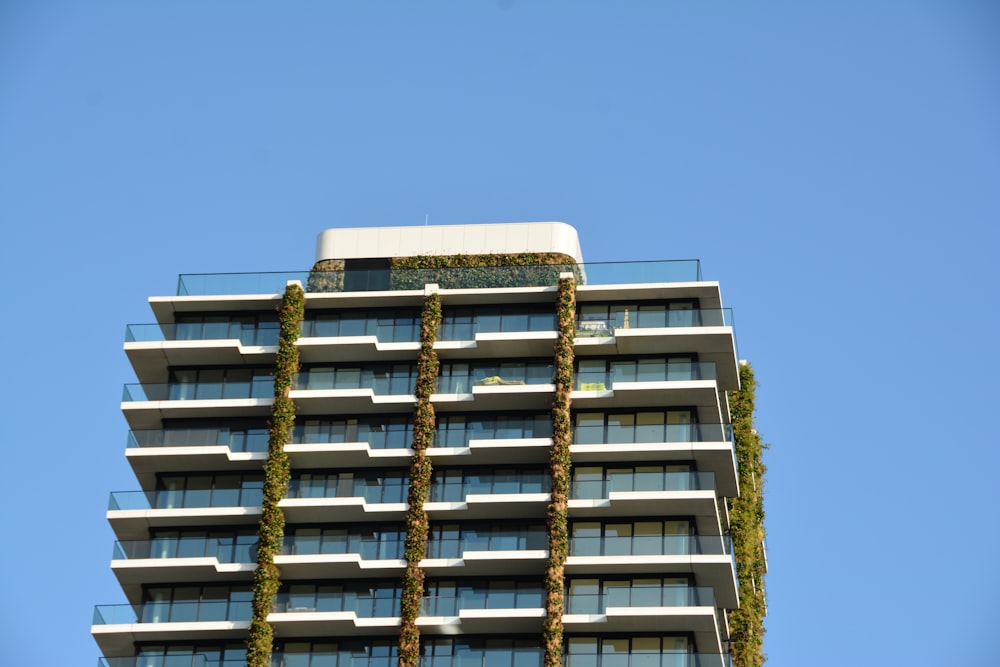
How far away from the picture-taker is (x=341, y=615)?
274 feet

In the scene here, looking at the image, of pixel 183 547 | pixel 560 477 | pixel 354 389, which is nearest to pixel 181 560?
pixel 183 547

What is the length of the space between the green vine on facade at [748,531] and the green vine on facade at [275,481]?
20.8 meters

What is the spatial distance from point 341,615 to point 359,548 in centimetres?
319

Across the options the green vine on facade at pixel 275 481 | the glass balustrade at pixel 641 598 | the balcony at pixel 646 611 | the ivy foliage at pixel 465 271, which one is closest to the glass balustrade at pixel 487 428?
the ivy foliage at pixel 465 271

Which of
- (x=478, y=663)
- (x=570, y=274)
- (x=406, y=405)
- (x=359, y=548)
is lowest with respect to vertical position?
(x=478, y=663)

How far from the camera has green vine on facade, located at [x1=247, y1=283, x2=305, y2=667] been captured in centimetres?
8331

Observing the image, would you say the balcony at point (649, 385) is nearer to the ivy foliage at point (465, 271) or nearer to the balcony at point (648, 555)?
the ivy foliage at point (465, 271)

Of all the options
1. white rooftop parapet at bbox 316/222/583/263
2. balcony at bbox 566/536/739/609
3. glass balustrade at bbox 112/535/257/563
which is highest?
white rooftop parapet at bbox 316/222/583/263

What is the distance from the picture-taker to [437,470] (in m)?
87.0

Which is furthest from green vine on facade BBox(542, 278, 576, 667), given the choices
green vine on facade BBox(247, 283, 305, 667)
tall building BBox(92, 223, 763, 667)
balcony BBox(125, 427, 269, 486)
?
balcony BBox(125, 427, 269, 486)

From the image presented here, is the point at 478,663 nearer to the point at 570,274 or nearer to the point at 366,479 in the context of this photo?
the point at 366,479

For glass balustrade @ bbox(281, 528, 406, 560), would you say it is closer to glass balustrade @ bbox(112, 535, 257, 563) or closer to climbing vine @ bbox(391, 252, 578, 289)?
glass balustrade @ bbox(112, 535, 257, 563)

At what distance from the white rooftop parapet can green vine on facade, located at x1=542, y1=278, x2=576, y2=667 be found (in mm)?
4225

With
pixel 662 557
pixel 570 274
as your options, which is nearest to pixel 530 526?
pixel 662 557
